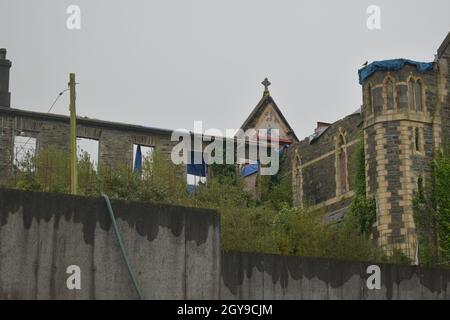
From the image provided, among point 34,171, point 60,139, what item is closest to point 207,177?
point 60,139

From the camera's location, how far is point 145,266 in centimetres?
1192

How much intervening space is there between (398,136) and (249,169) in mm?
12446

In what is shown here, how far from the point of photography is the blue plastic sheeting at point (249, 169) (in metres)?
49.3

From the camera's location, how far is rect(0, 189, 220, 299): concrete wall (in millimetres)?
11172

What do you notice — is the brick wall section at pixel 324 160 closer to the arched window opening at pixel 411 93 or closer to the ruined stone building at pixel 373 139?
the ruined stone building at pixel 373 139

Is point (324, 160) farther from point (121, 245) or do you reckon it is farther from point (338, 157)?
point (121, 245)

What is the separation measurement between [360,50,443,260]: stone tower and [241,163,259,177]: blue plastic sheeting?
10.5m

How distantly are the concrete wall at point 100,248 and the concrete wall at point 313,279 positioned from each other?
1.81 ft

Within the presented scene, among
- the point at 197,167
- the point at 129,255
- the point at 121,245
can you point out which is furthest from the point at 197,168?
the point at 121,245

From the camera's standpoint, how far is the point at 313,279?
13812 millimetres

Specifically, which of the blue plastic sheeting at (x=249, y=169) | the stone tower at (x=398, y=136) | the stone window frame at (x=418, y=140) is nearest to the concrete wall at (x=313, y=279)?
the stone tower at (x=398, y=136)

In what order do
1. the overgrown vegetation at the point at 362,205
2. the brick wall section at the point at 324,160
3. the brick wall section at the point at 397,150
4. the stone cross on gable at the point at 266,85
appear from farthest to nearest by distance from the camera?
the stone cross on gable at the point at 266,85 → the brick wall section at the point at 324,160 → the overgrown vegetation at the point at 362,205 → the brick wall section at the point at 397,150
